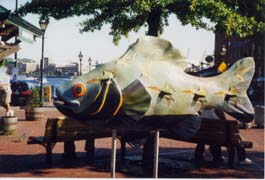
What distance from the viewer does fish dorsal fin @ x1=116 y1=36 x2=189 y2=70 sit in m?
5.63

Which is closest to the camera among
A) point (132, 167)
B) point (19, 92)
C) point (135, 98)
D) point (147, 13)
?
point (135, 98)

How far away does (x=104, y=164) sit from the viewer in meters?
7.92

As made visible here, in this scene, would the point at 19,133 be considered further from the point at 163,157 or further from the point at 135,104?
the point at 135,104

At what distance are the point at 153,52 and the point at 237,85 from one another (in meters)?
1.32

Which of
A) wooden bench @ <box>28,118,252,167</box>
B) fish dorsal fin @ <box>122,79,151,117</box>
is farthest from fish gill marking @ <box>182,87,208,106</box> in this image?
wooden bench @ <box>28,118,252,167</box>

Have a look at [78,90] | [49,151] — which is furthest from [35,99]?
[78,90]

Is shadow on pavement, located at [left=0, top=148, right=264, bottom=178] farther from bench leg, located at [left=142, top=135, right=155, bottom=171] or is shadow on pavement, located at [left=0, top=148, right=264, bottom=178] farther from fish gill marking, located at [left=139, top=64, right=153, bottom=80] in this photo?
fish gill marking, located at [left=139, top=64, right=153, bottom=80]

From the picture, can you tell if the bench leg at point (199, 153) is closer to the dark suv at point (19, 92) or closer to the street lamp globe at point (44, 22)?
the street lamp globe at point (44, 22)

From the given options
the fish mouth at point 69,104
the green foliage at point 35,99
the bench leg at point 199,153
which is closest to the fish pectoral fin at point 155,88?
the fish mouth at point 69,104

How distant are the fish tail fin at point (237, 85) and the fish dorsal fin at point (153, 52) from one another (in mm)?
654

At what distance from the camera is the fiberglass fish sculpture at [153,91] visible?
5184 mm

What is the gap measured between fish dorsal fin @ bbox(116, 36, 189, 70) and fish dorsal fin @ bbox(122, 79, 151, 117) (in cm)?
41

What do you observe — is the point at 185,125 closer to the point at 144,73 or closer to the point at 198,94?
the point at 198,94

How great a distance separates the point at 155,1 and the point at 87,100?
2.09 metres
